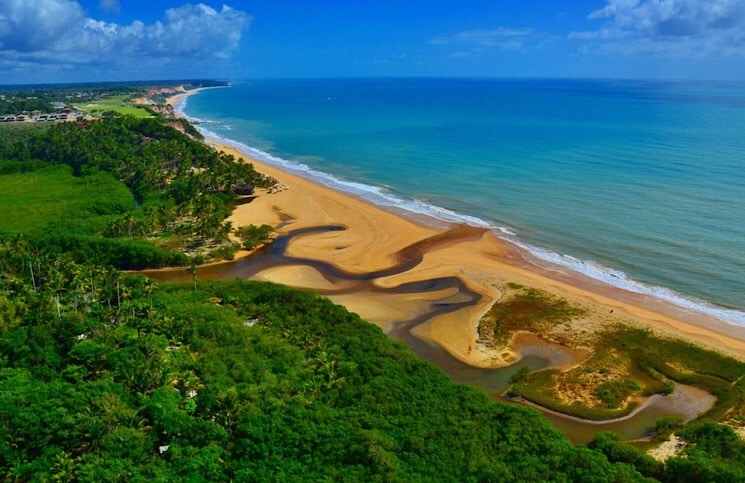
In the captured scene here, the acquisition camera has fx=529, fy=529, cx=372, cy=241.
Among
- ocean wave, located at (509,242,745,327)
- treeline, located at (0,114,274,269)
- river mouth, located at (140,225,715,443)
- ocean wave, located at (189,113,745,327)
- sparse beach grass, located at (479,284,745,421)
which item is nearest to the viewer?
river mouth, located at (140,225,715,443)

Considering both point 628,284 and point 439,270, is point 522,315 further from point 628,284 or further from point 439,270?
point 628,284

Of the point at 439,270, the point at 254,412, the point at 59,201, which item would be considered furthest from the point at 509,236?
the point at 59,201

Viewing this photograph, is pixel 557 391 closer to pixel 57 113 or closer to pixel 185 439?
pixel 185 439

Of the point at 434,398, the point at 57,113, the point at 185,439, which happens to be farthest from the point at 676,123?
the point at 57,113

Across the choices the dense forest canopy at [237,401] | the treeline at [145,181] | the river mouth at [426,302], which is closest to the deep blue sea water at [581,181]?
the river mouth at [426,302]

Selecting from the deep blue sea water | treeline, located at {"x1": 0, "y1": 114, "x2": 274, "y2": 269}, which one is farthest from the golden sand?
treeline, located at {"x1": 0, "y1": 114, "x2": 274, "y2": 269}

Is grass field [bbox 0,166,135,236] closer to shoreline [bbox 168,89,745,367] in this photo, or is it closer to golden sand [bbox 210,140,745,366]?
shoreline [bbox 168,89,745,367]
